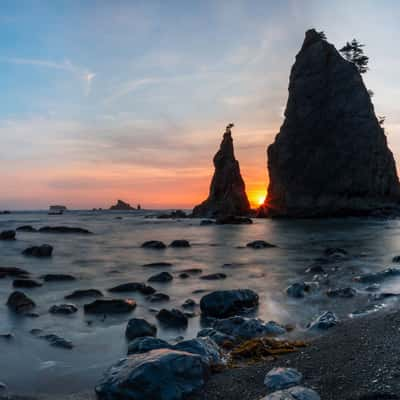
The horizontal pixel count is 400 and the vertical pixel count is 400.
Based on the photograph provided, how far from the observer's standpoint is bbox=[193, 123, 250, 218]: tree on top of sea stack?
9794 centimetres

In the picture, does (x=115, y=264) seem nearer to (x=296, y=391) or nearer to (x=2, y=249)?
(x=2, y=249)

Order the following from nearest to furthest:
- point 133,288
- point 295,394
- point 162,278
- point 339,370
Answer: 1. point 295,394
2. point 339,370
3. point 133,288
4. point 162,278

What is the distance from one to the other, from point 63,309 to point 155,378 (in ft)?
23.2

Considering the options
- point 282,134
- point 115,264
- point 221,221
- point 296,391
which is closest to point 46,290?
point 115,264

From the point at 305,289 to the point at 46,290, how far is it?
9402 mm

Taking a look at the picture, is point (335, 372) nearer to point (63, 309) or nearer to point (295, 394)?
point (295, 394)

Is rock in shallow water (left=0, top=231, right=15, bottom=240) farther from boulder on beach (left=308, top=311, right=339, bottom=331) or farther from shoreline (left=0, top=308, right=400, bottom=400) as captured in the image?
shoreline (left=0, top=308, right=400, bottom=400)

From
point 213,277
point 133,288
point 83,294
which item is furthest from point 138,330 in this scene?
point 213,277

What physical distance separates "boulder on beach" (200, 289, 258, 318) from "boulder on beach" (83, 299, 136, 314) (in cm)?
221

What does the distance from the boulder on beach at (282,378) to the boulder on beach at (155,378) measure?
1027 millimetres

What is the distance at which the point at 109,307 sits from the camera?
12.6 meters

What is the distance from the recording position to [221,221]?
71.8m

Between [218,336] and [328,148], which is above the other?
[328,148]

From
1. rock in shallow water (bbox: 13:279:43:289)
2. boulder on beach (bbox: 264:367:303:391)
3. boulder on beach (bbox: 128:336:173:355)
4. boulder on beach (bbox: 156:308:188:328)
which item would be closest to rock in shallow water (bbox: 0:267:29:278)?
rock in shallow water (bbox: 13:279:43:289)
